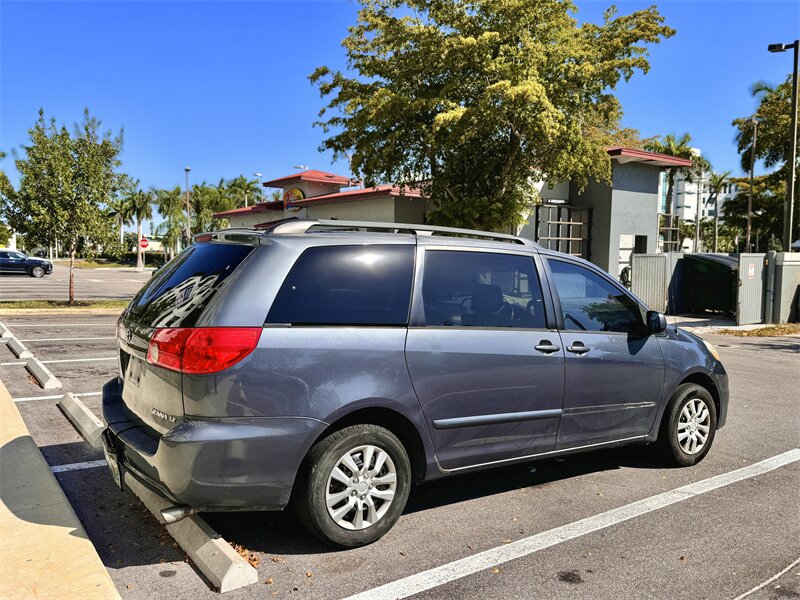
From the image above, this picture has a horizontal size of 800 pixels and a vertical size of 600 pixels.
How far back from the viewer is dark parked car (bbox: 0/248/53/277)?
37.4m

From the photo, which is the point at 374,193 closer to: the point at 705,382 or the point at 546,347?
the point at 705,382

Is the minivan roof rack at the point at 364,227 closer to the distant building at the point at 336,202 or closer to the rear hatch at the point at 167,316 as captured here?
the rear hatch at the point at 167,316

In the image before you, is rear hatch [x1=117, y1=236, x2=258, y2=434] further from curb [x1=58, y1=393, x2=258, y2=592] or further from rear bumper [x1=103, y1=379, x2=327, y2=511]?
curb [x1=58, y1=393, x2=258, y2=592]

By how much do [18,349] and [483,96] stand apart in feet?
A: 39.2

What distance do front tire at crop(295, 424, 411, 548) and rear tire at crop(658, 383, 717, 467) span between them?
2468mm

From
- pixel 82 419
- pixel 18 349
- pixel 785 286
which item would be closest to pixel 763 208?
pixel 785 286

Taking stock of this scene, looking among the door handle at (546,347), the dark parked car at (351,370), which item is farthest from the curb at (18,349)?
the door handle at (546,347)

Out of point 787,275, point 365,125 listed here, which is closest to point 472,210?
point 365,125

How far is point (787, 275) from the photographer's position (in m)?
18.1

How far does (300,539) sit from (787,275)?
18747 millimetres

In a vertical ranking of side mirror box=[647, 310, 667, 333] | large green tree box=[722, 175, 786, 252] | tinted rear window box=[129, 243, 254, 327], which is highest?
large green tree box=[722, 175, 786, 252]

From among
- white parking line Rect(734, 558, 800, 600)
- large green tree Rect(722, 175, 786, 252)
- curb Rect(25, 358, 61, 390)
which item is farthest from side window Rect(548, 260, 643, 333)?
large green tree Rect(722, 175, 786, 252)

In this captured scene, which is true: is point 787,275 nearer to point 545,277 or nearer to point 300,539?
point 545,277

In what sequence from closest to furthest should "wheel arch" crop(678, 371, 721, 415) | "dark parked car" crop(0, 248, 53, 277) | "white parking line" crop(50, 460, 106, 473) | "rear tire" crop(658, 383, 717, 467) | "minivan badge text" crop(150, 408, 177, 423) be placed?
"minivan badge text" crop(150, 408, 177, 423) → "white parking line" crop(50, 460, 106, 473) → "rear tire" crop(658, 383, 717, 467) → "wheel arch" crop(678, 371, 721, 415) → "dark parked car" crop(0, 248, 53, 277)
